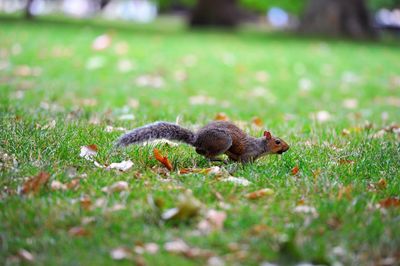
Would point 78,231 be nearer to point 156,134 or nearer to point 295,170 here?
point 156,134

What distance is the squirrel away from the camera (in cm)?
379

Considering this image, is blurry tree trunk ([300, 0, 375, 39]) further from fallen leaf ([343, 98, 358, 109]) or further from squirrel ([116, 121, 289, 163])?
squirrel ([116, 121, 289, 163])

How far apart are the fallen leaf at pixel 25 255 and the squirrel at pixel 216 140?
118 cm

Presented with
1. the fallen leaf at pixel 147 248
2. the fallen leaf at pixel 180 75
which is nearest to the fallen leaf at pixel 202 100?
the fallen leaf at pixel 180 75

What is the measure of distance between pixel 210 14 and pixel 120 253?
19.3m

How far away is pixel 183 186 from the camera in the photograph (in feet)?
11.4

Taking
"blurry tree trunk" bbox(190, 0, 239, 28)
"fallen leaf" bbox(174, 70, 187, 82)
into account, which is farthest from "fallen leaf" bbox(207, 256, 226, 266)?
"blurry tree trunk" bbox(190, 0, 239, 28)

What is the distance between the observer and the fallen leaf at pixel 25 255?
2625mm

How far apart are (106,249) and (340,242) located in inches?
43.3

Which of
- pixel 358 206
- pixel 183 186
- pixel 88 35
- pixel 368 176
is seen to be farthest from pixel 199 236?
pixel 88 35

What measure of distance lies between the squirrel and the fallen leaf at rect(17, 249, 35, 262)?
1184 mm

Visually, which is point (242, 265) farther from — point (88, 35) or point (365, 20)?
point (365, 20)

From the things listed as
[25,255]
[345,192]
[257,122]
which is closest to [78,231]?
[25,255]

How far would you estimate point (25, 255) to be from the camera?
2.65 m
